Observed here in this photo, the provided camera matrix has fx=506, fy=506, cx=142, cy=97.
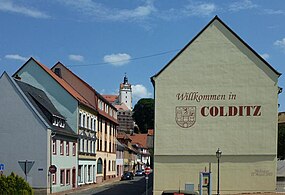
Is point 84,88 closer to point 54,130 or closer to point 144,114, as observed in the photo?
point 54,130

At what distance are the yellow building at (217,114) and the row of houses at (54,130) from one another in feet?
30.9

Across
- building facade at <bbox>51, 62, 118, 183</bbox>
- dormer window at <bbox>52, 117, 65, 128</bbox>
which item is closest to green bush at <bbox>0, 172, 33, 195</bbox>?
dormer window at <bbox>52, 117, 65, 128</bbox>

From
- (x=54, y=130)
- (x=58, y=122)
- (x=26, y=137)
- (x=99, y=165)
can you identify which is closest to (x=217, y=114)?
(x=54, y=130)

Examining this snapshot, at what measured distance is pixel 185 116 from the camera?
38.4m

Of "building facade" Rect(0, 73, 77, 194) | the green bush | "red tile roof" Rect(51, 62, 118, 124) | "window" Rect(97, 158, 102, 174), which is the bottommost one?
"window" Rect(97, 158, 102, 174)

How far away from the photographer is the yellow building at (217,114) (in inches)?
1483

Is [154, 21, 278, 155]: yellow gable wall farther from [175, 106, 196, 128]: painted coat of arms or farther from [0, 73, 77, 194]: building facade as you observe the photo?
[0, 73, 77, 194]: building facade

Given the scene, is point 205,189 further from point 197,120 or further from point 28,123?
point 28,123

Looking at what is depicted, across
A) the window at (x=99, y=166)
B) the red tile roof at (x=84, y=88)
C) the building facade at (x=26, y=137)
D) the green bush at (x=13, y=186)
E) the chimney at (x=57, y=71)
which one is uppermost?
the chimney at (x=57, y=71)

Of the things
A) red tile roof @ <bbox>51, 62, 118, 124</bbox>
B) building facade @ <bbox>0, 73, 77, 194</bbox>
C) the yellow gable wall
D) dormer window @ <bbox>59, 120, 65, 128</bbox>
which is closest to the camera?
the yellow gable wall

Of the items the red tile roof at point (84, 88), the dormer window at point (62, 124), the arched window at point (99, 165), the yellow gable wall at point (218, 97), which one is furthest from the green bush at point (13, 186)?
the arched window at point (99, 165)

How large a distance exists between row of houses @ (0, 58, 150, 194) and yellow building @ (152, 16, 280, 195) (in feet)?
30.9

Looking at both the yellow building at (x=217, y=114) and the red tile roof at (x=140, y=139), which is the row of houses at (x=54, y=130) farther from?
the red tile roof at (x=140, y=139)

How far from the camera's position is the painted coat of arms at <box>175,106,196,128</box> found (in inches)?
1511
